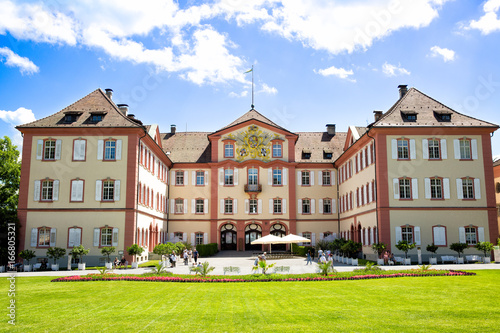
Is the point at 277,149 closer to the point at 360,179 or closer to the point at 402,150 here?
the point at 360,179

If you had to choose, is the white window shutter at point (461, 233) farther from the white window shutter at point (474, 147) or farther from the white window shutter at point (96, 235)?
the white window shutter at point (96, 235)

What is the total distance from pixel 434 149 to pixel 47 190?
3075 cm

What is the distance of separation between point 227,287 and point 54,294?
6896mm

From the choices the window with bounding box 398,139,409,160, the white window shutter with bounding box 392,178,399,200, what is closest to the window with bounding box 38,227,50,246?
the white window shutter with bounding box 392,178,399,200

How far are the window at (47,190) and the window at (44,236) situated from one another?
2.42 m

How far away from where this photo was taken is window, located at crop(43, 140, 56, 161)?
124ft

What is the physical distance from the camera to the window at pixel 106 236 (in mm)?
36294

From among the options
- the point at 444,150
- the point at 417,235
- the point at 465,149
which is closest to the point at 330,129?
the point at 444,150

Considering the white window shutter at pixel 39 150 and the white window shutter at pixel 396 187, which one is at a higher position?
the white window shutter at pixel 39 150

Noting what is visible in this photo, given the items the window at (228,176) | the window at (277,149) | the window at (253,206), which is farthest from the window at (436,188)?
the window at (228,176)

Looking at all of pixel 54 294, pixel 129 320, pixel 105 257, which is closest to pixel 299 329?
pixel 129 320

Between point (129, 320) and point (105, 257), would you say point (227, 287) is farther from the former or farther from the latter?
point (105, 257)

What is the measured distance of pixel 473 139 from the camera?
124 ft

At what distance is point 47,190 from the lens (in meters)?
37.3
